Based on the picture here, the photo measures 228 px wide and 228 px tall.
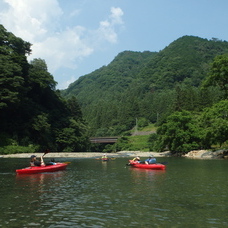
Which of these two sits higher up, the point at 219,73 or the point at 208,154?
the point at 219,73

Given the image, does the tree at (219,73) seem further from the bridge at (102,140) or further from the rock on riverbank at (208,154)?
the bridge at (102,140)

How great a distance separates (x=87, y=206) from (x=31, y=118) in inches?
2195

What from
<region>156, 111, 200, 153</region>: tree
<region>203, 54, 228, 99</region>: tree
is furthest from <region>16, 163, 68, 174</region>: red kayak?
<region>203, 54, 228, 99</region>: tree

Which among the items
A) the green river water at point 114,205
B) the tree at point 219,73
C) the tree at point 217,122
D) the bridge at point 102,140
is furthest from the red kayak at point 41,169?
the bridge at point 102,140

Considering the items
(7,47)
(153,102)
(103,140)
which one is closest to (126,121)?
(153,102)

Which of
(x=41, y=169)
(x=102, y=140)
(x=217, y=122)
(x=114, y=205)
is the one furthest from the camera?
(x=102, y=140)

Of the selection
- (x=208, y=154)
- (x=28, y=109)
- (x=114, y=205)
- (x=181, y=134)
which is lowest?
(x=114, y=205)

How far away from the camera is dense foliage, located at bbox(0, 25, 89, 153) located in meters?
59.4

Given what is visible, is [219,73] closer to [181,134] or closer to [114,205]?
[181,134]

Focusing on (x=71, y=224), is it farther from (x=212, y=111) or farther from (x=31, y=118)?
(x=31, y=118)

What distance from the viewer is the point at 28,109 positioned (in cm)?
6744

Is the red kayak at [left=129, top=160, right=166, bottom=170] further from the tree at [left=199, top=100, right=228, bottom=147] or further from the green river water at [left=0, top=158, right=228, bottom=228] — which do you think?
the tree at [left=199, top=100, right=228, bottom=147]

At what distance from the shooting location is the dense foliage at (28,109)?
195 ft

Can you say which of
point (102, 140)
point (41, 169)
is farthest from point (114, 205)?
point (102, 140)
